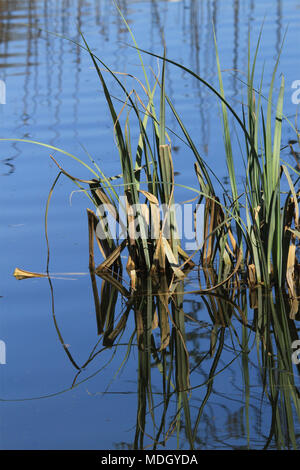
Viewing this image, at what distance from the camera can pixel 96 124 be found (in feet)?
19.0

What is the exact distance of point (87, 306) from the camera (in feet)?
10.7

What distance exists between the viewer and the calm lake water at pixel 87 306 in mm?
2354

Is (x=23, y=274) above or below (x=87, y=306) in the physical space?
above

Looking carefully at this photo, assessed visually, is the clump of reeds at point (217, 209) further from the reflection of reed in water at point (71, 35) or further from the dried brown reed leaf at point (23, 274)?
the reflection of reed in water at point (71, 35)

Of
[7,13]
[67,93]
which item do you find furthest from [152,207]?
[7,13]

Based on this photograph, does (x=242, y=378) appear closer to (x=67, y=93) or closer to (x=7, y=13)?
(x=67, y=93)

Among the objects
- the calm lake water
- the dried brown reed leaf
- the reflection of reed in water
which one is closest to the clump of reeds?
the calm lake water

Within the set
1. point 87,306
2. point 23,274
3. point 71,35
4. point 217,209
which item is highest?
point 71,35

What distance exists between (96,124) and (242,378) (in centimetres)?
352

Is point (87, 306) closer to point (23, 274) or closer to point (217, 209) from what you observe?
point (23, 274)

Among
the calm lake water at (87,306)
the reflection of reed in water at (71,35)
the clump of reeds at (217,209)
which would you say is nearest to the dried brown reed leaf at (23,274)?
the calm lake water at (87,306)

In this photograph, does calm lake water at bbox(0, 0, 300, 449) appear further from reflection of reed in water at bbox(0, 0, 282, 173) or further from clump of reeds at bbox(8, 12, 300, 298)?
clump of reeds at bbox(8, 12, 300, 298)

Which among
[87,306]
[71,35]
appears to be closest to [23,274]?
[87,306]

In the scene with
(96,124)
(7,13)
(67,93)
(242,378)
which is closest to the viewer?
(242,378)
